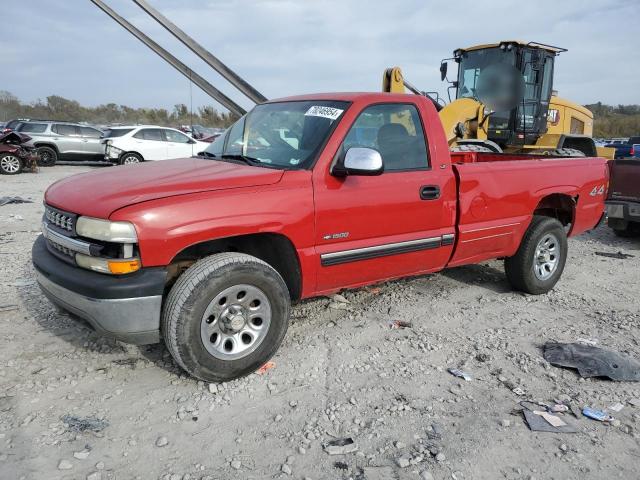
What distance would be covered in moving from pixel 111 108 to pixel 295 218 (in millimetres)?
57290

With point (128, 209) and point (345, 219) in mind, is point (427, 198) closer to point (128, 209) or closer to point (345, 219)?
point (345, 219)

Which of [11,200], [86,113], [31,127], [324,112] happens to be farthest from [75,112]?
[324,112]

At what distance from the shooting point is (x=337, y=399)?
3074mm

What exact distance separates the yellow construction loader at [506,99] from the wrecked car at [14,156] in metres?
12.6

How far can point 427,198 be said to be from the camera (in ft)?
12.9

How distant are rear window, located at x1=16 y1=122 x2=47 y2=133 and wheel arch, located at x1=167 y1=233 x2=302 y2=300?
1696cm

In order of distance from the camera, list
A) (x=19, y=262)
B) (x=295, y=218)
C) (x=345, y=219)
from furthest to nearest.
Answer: (x=19, y=262) < (x=345, y=219) < (x=295, y=218)

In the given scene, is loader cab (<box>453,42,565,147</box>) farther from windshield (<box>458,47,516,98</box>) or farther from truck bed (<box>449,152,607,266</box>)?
truck bed (<box>449,152,607,266</box>)

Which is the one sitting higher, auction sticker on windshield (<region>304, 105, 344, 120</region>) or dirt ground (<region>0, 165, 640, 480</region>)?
auction sticker on windshield (<region>304, 105, 344, 120</region>)

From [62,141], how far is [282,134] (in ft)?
53.8

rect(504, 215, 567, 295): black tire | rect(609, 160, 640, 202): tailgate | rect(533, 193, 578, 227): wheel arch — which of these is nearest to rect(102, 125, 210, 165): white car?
rect(609, 160, 640, 202): tailgate

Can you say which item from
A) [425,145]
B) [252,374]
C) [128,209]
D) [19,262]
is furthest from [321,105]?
[19,262]

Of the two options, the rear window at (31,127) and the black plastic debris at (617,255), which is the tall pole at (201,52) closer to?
the black plastic debris at (617,255)

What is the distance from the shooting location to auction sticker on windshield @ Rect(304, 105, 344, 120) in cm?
367
